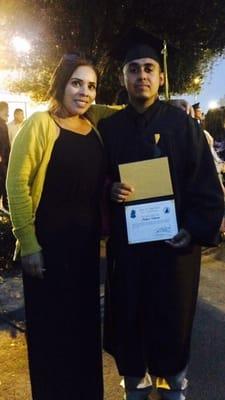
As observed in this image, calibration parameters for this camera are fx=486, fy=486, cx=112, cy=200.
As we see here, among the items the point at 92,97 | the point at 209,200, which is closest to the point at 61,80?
the point at 92,97

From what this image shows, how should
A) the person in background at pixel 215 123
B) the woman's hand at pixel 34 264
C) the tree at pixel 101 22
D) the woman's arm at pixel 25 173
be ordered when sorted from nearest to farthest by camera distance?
1. the woman's arm at pixel 25 173
2. the woman's hand at pixel 34 264
3. the tree at pixel 101 22
4. the person in background at pixel 215 123

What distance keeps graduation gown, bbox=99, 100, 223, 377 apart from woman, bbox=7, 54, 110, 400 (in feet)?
0.41

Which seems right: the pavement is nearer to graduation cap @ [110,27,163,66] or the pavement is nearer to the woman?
the woman

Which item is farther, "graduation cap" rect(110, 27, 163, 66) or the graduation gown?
"graduation cap" rect(110, 27, 163, 66)

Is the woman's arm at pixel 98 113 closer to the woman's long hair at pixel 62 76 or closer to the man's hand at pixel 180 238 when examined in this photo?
the woman's long hair at pixel 62 76

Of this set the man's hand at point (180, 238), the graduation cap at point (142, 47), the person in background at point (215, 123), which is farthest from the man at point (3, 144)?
the man's hand at point (180, 238)

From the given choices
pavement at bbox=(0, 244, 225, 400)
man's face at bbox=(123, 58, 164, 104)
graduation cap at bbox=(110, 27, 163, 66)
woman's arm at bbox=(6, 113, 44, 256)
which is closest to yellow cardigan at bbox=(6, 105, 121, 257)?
woman's arm at bbox=(6, 113, 44, 256)

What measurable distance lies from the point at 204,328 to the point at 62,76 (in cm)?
248

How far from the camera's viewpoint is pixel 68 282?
8.11ft

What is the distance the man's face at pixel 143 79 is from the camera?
96.0 inches

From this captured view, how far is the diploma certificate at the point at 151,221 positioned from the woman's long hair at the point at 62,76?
2.05 ft

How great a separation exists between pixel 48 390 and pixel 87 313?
46 cm

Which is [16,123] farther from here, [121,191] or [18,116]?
[121,191]

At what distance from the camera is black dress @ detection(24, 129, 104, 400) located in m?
2.36
